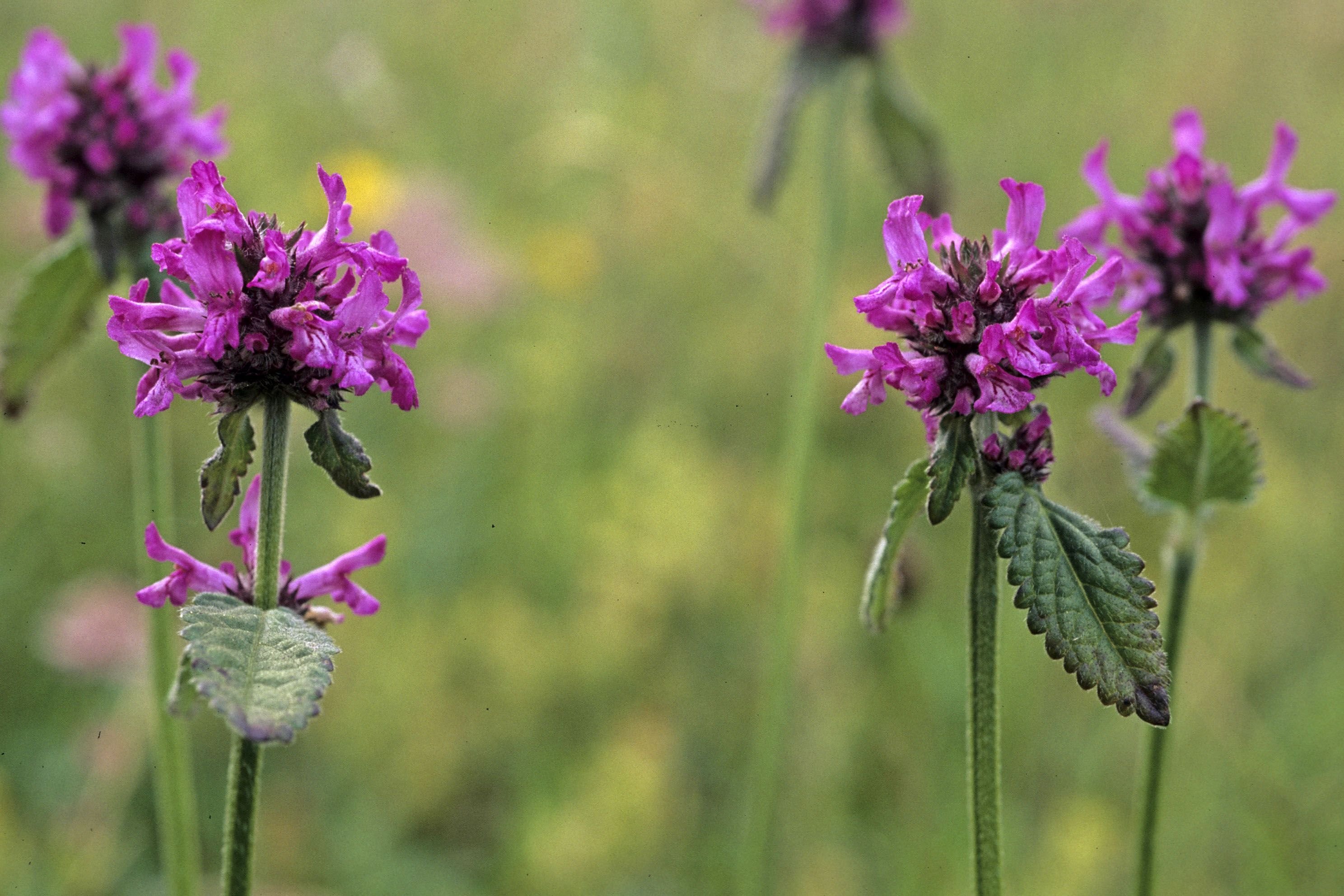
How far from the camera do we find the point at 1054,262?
1433 millimetres

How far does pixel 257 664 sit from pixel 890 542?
0.69 meters

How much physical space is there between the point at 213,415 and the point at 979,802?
0.96 m

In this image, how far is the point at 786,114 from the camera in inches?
135

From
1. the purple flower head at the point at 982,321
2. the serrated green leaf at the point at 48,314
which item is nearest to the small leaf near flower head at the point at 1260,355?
the purple flower head at the point at 982,321

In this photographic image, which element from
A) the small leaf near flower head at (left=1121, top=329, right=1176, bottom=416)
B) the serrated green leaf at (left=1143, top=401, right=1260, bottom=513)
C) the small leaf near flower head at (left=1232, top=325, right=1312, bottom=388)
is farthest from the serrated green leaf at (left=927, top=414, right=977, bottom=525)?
the small leaf near flower head at (left=1232, top=325, right=1312, bottom=388)

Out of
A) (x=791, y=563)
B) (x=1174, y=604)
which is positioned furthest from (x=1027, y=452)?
(x=791, y=563)

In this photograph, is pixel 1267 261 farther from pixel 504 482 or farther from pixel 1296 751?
pixel 504 482

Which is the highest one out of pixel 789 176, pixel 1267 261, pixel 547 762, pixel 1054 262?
pixel 789 176

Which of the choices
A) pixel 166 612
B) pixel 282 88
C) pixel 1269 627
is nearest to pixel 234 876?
pixel 166 612

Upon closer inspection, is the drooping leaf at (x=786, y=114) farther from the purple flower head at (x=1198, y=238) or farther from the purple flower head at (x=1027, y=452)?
the purple flower head at (x=1027, y=452)

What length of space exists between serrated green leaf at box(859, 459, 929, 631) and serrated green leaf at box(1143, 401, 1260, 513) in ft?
1.79

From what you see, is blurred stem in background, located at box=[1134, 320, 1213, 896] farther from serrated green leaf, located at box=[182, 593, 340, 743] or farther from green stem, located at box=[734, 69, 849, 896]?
serrated green leaf, located at box=[182, 593, 340, 743]

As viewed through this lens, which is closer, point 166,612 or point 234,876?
point 234,876

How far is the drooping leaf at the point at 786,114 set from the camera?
3354mm
